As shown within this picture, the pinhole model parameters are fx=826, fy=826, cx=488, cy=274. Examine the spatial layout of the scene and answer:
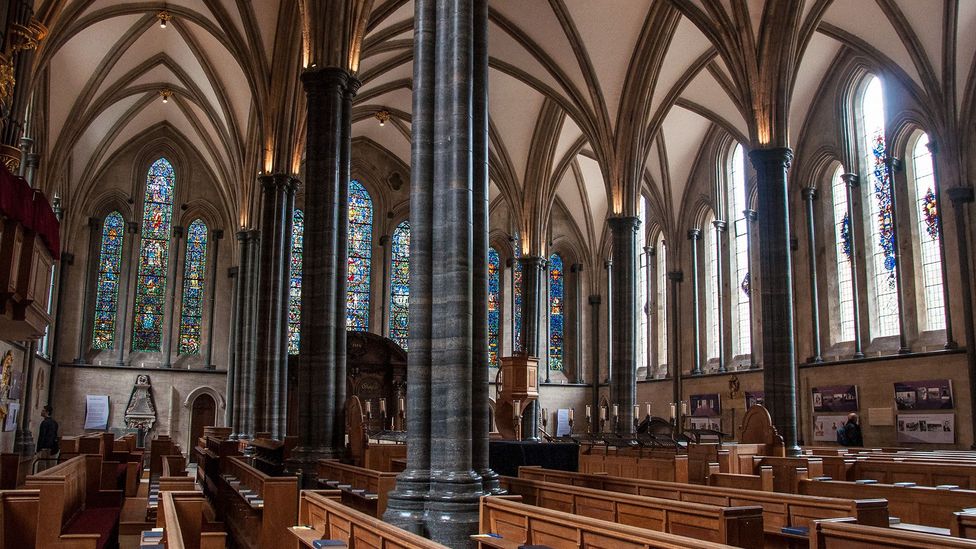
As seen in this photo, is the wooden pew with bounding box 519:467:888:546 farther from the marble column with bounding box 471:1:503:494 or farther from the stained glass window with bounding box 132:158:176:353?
the stained glass window with bounding box 132:158:176:353

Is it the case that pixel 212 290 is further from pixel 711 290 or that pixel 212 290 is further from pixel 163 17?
pixel 711 290

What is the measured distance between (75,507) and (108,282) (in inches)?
878

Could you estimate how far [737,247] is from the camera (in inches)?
1126

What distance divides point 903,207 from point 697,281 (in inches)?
366

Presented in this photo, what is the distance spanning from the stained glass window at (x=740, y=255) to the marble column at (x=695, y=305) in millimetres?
1880

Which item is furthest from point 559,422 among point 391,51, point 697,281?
point 391,51

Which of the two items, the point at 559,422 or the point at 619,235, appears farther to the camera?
the point at 559,422

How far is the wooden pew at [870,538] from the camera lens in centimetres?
478

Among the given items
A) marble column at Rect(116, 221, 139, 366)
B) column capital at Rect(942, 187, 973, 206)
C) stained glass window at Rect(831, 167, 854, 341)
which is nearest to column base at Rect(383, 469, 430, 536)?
column capital at Rect(942, 187, 973, 206)

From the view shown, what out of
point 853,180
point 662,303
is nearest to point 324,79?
point 853,180

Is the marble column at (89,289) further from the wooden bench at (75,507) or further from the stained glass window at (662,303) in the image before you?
the stained glass window at (662,303)

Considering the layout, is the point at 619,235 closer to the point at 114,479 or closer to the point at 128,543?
the point at 114,479

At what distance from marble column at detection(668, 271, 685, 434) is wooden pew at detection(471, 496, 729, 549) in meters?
23.8

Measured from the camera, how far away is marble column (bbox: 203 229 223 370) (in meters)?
30.6
